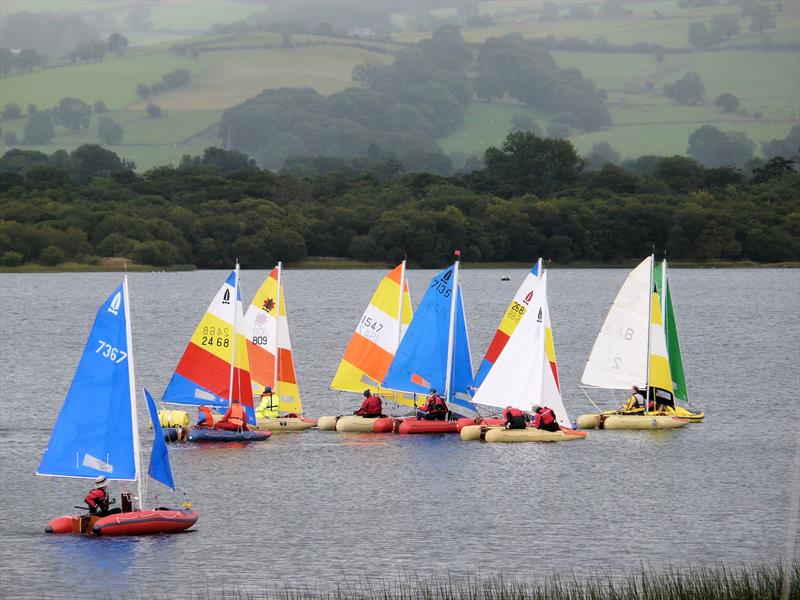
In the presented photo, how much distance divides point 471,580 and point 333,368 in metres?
51.3

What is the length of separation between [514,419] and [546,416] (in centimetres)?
129

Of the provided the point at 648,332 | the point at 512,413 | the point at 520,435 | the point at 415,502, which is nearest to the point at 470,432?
the point at 512,413

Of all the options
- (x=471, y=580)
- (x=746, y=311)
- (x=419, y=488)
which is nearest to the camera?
(x=471, y=580)

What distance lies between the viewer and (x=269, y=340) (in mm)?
60688

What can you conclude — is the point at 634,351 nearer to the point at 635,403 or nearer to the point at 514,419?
the point at 635,403

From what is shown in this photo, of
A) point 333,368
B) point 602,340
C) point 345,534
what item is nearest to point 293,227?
point 333,368

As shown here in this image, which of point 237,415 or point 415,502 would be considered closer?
point 415,502

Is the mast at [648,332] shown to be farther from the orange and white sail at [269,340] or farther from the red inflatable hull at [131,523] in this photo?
the red inflatable hull at [131,523]

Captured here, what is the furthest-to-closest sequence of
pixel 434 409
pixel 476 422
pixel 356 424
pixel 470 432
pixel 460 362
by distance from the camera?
1. pixel 460 362
2. pixel 356 424
3. pixel 434 409
4. pixel 476 422
5. pixel 470 432

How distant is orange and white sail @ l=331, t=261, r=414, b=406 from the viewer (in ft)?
203

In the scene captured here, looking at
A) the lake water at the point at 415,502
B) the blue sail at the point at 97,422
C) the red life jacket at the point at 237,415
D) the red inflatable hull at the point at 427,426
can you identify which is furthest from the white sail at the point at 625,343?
the blue sail at the point at 97,422

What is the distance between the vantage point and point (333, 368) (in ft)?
294

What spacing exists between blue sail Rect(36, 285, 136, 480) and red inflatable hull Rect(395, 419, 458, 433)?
20.8 meters

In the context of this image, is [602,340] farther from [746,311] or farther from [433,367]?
[746,311]
